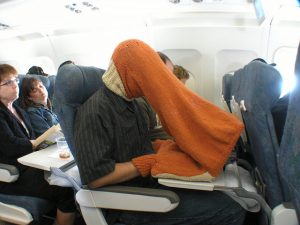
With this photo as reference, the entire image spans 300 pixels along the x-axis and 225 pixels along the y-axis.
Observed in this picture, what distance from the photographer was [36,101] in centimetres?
285

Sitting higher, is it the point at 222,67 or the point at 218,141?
the point at 218,141

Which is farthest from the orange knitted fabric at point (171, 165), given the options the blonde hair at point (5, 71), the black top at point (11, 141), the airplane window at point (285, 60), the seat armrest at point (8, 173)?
the airplane window at point (285, 60)

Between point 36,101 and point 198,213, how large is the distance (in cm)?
208

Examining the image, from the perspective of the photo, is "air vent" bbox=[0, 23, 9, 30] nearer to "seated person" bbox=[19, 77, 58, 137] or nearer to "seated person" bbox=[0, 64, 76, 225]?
"seated person" bbox=[19, 77, 58, 137]

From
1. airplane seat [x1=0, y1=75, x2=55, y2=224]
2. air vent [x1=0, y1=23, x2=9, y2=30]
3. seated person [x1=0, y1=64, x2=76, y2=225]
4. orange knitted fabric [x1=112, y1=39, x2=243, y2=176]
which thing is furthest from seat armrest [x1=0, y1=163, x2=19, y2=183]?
air vent [x1=0, y1=23, x2=9, y2=30]

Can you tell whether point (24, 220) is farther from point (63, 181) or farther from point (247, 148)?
point (247, 148)

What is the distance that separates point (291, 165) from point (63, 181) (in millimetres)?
1180

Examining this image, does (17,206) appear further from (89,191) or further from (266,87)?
(266,87)

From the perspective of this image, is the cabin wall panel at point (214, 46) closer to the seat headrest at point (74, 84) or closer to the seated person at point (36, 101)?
the seated person at point (36, 101)

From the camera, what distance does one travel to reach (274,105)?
1.27 meters

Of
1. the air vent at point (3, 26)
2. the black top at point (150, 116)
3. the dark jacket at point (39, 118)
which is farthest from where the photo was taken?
the air vent at point (3, 26)

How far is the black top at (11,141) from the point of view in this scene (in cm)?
207

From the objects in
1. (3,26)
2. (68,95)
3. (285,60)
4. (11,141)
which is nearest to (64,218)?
(11,141)

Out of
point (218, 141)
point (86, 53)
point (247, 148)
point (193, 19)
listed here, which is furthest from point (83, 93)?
point (86, 53)
